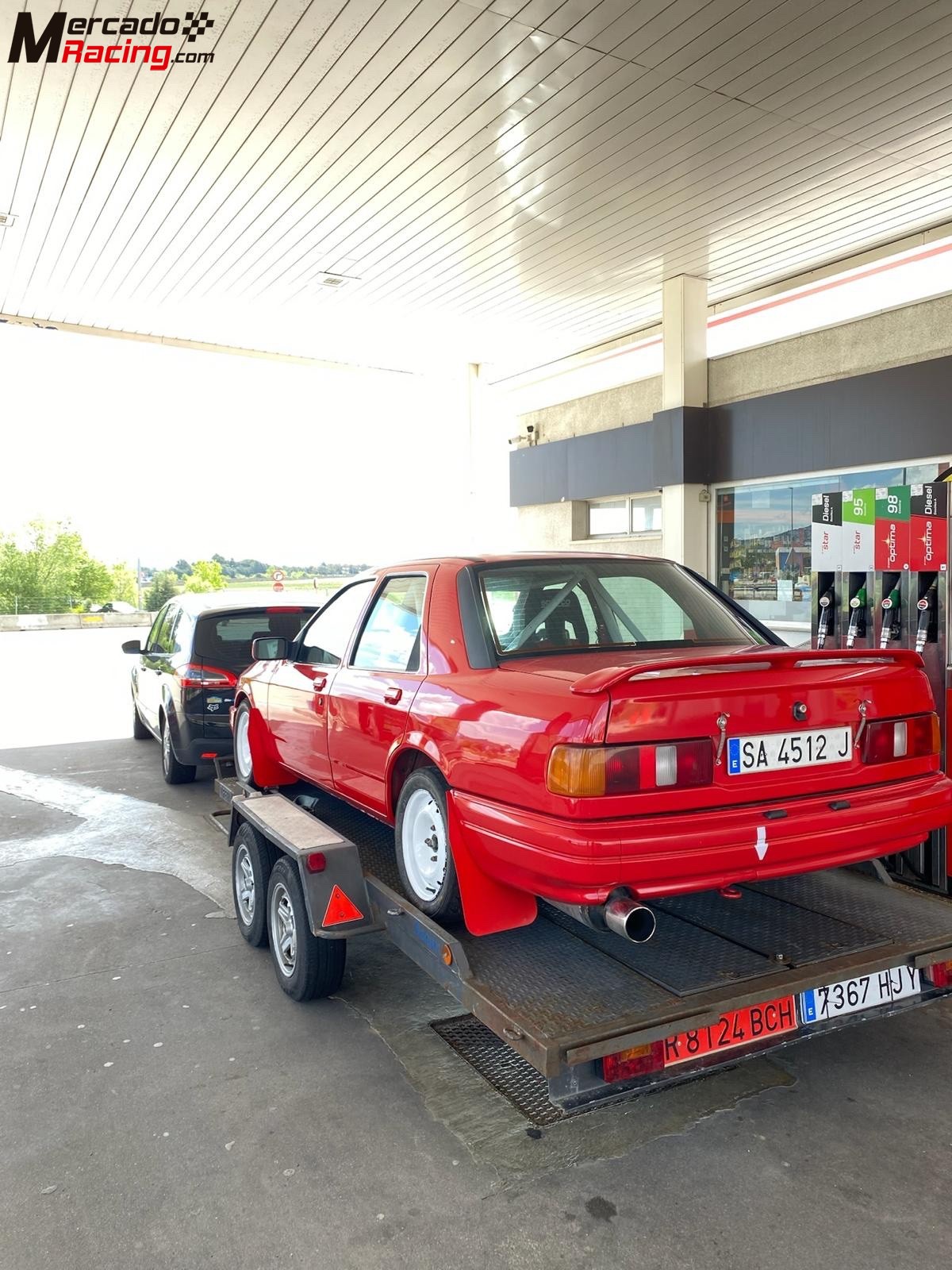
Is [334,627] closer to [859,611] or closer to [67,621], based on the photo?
[859,611]

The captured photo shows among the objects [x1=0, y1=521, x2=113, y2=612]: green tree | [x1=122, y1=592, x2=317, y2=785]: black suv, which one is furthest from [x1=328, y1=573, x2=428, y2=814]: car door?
[x1=0, y1=521, x2=113, y2=612]: green tree

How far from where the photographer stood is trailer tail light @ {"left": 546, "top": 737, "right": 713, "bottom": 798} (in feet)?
9.11

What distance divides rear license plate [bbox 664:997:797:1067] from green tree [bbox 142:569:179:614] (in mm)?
37181

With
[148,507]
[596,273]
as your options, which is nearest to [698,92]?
[596,273]

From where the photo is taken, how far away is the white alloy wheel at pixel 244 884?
463 cm

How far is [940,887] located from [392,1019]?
288 cm

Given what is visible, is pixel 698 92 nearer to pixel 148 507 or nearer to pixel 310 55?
pixel 310 55

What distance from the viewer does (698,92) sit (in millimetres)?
6910

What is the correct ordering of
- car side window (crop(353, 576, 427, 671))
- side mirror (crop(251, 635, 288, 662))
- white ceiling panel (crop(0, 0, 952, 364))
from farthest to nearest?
white ceiling panel (crop(0, 0, 952, 364)) → side mirror (crop(251, 635, 288, 662)) → car side window (crop(353, 576, 427, 671))

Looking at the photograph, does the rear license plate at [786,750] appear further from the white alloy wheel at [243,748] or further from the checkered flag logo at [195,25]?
the checkered flag logo at [195,25]

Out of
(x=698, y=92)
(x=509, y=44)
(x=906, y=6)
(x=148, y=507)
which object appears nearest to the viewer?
(x=906, y=6)

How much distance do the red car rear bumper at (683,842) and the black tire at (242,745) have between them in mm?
2957

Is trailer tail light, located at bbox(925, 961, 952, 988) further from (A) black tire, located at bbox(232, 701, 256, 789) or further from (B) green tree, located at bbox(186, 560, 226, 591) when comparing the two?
(B) green tree, located at bbox(186, 560, 226, 591)

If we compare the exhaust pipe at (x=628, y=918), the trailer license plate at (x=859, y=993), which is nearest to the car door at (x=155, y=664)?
the exhaust pipe at (x=628, y=918)
